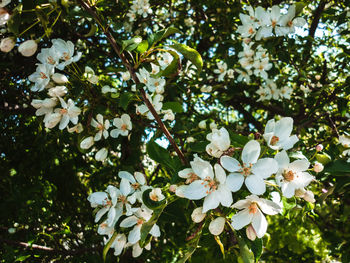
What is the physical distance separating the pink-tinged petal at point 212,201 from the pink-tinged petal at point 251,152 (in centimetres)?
15

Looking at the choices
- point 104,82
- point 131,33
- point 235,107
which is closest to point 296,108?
point 235,107

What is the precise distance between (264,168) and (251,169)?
0.05 m

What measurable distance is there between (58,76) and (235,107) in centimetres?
223

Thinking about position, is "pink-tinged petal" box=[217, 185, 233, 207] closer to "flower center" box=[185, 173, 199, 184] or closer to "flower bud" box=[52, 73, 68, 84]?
"flower center" box=[185, 173, 199, 184]

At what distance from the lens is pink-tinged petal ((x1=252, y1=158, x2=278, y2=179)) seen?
0.96 meters

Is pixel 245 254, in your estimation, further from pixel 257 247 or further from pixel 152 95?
pixel 152 95

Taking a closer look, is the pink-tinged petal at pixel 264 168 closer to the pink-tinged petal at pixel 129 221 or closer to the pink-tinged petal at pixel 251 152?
the pink-tinged petal at pixel 251 152

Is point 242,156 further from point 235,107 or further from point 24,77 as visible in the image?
point 235,107

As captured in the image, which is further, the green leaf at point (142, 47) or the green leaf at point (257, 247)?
the green leaf at point (142, 47)

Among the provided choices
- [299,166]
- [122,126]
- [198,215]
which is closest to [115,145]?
[122,126]

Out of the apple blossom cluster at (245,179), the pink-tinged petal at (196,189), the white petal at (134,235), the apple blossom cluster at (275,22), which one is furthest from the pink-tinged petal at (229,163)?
the apple blossom cluster at (275,22)

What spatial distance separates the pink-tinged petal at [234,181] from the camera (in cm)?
96

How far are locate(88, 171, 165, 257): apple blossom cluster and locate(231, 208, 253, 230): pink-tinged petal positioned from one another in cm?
28

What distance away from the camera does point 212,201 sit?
101cm
